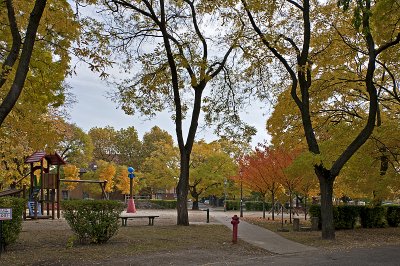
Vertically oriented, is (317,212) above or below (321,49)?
below

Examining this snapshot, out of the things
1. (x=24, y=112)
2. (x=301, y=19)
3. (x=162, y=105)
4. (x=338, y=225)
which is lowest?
(x=338, y=225)

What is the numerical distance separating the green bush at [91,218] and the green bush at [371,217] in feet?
47.9

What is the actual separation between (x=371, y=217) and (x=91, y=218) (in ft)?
51.8

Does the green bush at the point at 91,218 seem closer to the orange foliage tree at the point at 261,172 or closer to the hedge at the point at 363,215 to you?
the hedge at the point at 363,215

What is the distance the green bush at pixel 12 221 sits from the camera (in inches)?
410

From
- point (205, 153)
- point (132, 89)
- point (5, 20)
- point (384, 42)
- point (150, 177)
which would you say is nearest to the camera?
point (5, 20)

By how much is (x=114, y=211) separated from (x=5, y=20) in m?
6.13

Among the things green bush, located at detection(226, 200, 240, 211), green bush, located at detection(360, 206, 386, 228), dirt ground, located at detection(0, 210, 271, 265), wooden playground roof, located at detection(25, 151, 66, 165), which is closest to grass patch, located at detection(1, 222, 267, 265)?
dirt ground, located at detection(0, 210, 271, 265)

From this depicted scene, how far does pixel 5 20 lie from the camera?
38.1 ft

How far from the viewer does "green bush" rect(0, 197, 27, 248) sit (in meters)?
10.4

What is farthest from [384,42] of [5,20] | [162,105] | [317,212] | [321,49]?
[5,20]

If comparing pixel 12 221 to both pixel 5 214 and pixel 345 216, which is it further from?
pixel 345 216

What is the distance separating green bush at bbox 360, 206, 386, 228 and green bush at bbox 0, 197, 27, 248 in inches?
671

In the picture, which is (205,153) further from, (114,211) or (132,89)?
(114,211)
